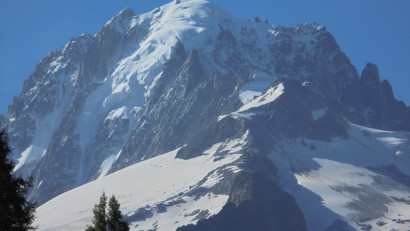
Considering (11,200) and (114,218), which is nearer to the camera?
(11,200)

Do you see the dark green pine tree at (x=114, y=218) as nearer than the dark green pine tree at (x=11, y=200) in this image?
No

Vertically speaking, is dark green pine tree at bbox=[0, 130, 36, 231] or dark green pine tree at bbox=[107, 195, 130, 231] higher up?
dark green pine tree at bbox=[0, 130, 36, 231]

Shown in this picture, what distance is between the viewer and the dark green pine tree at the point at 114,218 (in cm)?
3350

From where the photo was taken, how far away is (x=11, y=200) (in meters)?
33.7

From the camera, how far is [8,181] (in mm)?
33656

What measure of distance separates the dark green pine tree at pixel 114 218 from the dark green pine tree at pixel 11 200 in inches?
114

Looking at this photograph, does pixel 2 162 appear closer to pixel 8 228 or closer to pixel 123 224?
pixel 8 228

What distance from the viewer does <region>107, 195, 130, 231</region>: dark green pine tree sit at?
33.5m

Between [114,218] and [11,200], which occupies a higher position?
[11,200]

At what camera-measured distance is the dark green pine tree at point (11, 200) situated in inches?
1298

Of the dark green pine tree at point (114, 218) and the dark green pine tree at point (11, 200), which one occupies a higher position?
the dark green pine tree at point (11, 200)

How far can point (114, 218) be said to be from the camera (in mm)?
33906

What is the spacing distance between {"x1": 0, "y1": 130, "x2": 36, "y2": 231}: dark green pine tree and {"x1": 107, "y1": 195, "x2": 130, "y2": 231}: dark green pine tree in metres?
2.88

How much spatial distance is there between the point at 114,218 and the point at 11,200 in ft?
12.9
